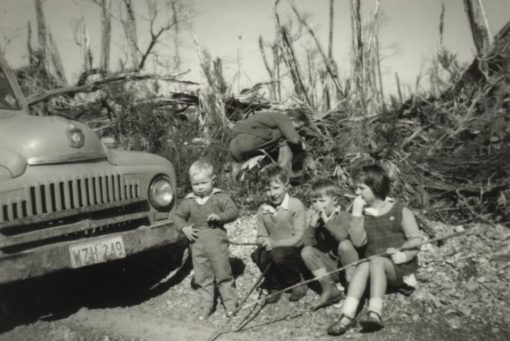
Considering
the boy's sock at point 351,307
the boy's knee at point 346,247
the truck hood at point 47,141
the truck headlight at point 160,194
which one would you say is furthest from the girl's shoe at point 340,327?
the truck hood at point 47,141

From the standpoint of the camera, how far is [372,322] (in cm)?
291

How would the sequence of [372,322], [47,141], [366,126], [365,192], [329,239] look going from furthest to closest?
[366,126]
[329,239]
[365,192]
[47,141]
[372,322]

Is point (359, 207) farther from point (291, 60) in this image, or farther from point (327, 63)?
point (291, 60)

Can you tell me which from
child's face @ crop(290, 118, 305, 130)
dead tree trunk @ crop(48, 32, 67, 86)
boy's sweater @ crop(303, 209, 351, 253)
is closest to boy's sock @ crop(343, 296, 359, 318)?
boy's sweater @ crop(303, 209, 351, 253)

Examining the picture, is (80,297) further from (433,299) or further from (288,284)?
(433,299)

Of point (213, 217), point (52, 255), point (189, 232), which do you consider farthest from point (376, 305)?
point (52, 255)

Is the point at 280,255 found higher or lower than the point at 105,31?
lower

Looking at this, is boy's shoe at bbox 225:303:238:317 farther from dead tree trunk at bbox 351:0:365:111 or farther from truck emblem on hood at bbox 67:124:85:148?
dead tree trunk at bbox 351:0:365:111

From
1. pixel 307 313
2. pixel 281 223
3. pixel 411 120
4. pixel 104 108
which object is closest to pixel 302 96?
pixel 411 120

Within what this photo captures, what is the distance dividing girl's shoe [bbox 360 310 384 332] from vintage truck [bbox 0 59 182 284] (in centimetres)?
156

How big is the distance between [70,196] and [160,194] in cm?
78

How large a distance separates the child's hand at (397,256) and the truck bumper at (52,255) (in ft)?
5.42

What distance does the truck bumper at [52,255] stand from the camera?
113 inches

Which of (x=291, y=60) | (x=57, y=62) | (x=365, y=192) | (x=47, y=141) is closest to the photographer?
(x=47, y=141)
